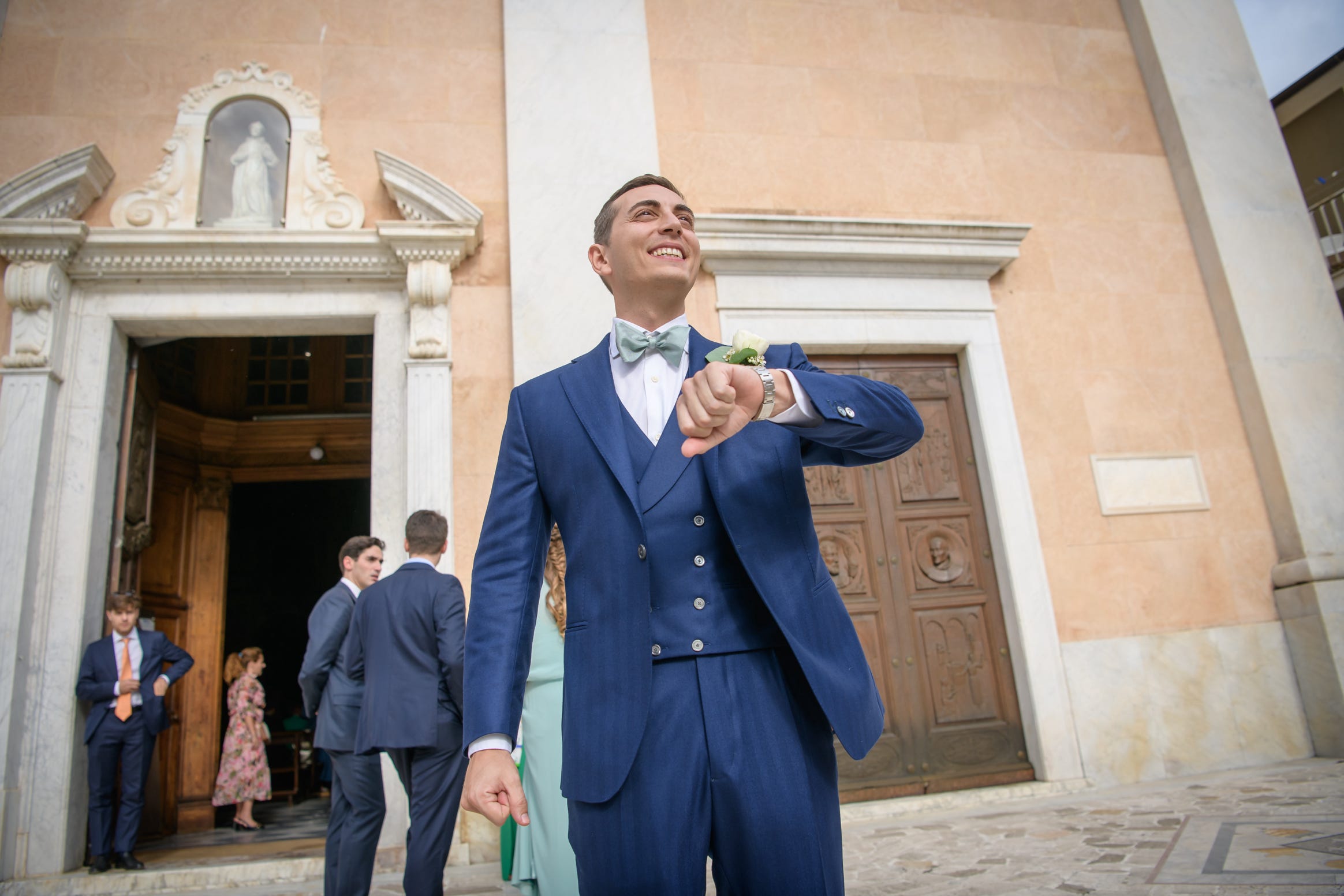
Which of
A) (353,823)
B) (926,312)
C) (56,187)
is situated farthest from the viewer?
(926,312)

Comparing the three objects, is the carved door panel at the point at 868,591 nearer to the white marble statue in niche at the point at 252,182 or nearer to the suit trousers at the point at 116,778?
the white marble statue in niche at the point at 252,182

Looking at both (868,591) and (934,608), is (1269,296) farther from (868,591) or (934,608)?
(868,591)

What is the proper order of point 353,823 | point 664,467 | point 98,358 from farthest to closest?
point 98,358, point 353,823, point 664,467

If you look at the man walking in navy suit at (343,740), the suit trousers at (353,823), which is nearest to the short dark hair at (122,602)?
the man walking in navy suit at (343,740)

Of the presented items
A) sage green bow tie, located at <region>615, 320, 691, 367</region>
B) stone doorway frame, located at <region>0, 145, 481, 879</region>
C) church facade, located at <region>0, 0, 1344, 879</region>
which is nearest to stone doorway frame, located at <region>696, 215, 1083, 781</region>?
church facade, located at <region>0, 0, 1344, 879</region>

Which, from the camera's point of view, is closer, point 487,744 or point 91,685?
point 487,744

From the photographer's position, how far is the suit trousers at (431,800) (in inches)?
146

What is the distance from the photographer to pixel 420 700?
12.6 feet

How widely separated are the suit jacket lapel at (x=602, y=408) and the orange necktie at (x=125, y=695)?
5.30 m

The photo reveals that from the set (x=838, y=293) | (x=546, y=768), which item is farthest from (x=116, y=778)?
(x=838, y=293)

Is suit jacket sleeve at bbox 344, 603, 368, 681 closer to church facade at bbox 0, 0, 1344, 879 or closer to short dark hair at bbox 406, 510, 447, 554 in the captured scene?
short dark hair at bbox 406, 510, 447, 554

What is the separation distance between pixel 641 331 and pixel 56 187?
610 cm

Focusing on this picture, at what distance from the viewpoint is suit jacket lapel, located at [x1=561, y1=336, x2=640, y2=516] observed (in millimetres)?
1627

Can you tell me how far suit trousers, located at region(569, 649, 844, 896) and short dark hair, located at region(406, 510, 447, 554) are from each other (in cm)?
294
